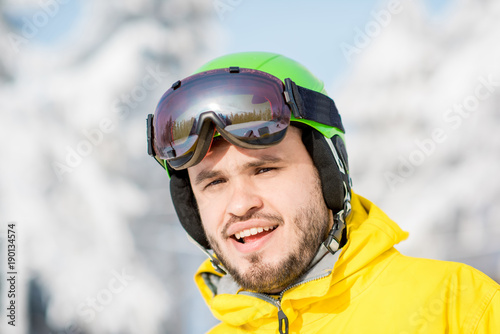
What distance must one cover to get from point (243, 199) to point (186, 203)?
2.21ft

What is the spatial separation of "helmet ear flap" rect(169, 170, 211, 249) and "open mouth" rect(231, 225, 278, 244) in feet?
1.81

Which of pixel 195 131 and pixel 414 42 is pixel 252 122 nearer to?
pixel 195 131

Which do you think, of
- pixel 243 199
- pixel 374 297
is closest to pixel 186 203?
pixel 243 199

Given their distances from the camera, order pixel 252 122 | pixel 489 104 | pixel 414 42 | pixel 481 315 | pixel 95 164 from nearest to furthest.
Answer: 1. pixel 481 315
2. pixel 252 122
3. pixel 95 164
4. pixel 489 104
5. pixel 414 42

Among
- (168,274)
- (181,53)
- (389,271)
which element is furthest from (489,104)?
(389,271)

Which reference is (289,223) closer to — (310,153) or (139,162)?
(310,153)

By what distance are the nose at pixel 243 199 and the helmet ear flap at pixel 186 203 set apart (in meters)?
0.56

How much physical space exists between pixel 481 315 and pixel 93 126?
7.44 meters

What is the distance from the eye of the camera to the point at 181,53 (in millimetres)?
8688

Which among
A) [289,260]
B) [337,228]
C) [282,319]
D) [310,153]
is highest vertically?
[310,153]

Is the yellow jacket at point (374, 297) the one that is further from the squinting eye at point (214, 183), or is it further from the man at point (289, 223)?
the squinting eye at point (214, 183)

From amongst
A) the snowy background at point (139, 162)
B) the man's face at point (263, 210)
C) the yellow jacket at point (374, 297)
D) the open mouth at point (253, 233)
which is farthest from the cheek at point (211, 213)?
the snowy background at point (139, 162)

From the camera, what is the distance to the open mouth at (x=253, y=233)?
1.74 m

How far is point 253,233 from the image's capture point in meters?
1.75
